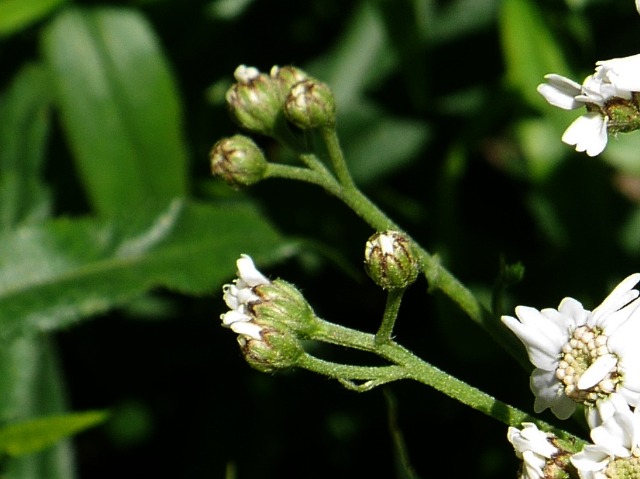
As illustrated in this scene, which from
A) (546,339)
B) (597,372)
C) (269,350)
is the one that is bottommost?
(597,372)

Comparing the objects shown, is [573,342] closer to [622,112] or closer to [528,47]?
[622,112]

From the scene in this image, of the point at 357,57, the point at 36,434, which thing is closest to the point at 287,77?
the point at 36,434

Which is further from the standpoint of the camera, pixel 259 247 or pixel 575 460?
pixel 259 247

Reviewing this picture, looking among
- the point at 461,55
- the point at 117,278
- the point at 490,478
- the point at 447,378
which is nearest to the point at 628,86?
the point at 447,378

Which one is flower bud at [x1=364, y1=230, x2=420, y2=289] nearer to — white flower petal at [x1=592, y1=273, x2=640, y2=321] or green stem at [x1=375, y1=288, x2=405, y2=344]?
green stem at [x1=375, y1=288, x2=405, y2=344]

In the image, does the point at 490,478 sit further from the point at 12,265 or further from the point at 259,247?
the point at 12,265
